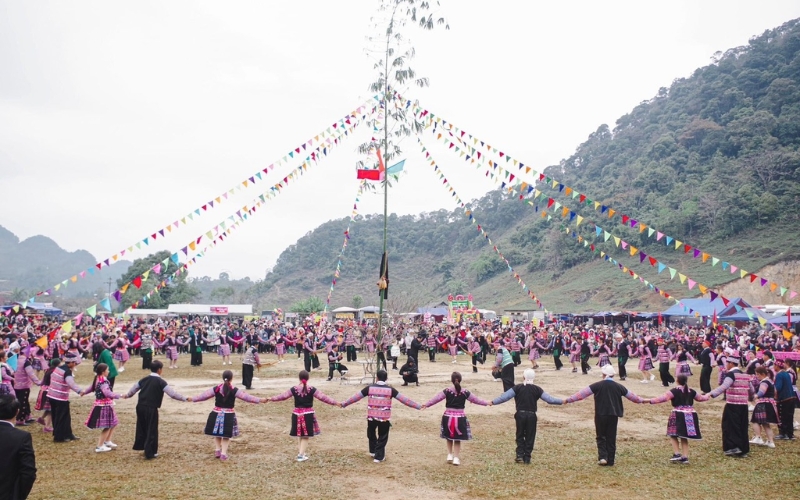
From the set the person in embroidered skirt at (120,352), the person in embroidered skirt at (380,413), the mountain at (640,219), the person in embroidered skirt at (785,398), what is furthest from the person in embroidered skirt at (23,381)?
the mountain at (640,219)

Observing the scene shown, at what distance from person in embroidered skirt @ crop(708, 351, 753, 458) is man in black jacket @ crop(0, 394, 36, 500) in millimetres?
10894

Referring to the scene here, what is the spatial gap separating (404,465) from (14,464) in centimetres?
659

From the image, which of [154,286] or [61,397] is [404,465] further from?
[154,286]

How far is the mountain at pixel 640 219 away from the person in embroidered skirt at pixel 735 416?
2492 centimetres

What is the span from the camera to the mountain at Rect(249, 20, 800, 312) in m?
61.4

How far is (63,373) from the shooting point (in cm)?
1120

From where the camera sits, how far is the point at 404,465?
10.0m

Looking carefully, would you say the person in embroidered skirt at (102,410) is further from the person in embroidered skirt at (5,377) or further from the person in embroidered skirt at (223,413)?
the person in embroidered skirt at (223,413)

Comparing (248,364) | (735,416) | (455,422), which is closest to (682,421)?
(735,416)

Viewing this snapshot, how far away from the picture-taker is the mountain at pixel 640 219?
201 feet

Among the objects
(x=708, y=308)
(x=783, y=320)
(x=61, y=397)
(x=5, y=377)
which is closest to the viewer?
(x=5, y=377)

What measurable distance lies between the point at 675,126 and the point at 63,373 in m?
97.7

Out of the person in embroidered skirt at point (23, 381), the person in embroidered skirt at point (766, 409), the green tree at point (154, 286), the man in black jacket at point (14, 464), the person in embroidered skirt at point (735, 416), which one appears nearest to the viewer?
the man in black jacket at point (14, 464)

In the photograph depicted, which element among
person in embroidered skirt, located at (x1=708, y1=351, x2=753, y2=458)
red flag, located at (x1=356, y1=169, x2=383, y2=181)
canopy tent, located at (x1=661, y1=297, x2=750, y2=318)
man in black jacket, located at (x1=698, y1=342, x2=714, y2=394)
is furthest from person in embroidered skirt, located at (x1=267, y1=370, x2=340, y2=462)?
canopy tent, located at (x1=661, y1=297, x2=750, y2=318)
